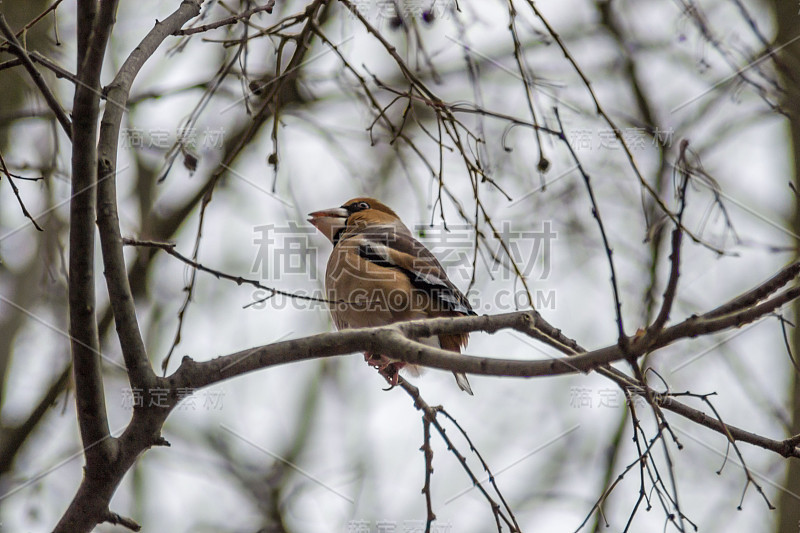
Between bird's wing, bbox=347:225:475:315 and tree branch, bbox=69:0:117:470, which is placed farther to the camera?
bird's wing, bbox=347:225:475:315

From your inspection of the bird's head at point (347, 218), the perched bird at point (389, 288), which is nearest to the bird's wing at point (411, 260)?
the perched bird at point (389, 288)

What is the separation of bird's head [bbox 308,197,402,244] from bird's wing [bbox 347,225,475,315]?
32 centimetres

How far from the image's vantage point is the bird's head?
5.57 m

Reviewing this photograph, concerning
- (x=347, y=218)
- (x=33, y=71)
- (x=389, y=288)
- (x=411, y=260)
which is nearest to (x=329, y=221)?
(x=347, y=218)

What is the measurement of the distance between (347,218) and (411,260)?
1.13 m

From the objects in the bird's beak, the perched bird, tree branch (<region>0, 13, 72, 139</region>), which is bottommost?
tree branch (<region>0, 13, 72, 139</region>)

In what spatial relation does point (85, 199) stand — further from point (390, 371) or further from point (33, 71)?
point (390, 371)

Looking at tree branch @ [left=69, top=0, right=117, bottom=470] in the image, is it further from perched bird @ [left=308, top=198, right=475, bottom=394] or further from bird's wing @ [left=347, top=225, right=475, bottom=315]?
bird's wing @ [left=347, top=225, right=475, bottom=315]

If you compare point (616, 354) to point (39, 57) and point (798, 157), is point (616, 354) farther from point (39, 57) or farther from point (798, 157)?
point (798, 157)

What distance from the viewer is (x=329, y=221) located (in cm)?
561

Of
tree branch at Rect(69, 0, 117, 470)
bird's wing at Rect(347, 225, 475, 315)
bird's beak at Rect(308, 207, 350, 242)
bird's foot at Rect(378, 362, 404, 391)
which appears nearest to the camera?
tree branch at Rect(69, 0, 117, 470)

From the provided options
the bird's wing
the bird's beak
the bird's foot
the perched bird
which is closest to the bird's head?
the bird's beak

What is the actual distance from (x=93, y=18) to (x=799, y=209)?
5977mm

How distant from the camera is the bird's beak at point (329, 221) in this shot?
5.55m
